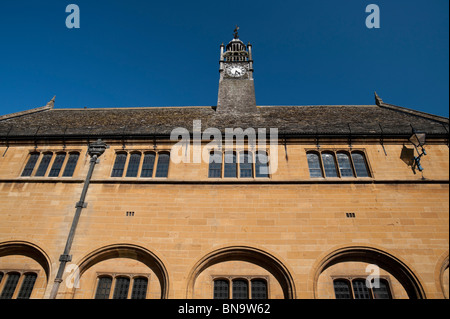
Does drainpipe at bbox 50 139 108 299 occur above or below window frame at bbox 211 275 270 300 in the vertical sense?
above

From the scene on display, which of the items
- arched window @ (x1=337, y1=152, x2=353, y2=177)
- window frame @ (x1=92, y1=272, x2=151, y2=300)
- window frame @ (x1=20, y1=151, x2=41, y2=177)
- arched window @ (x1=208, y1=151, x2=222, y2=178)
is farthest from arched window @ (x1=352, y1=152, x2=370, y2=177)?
window frame @ (x1=20, y1=151, x2=41, y2=177)

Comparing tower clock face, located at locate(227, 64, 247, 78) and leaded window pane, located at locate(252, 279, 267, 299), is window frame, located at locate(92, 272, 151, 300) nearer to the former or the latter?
leaded window pane, located at locate(252, 279, 267, 299)

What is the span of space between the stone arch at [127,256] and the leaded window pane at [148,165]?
3.67 metres

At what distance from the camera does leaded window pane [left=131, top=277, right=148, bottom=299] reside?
10.8m

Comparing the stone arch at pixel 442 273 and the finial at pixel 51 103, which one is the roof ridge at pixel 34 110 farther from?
the stone arch at pixel 442 273

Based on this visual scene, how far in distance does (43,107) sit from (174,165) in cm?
1526

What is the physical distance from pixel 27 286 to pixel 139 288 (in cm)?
445

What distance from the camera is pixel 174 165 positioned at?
13789 mm

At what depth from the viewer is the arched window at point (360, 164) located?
13.3m

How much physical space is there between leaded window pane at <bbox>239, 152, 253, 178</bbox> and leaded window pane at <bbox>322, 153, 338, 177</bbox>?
3.58 metres

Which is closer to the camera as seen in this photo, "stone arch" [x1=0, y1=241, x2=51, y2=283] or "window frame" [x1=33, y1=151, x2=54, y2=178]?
"stone arch" [x1=0, y1=241, x2=51, y2=283]

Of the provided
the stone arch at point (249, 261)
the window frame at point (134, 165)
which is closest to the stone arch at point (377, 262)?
the stone arch at point (249, 261)

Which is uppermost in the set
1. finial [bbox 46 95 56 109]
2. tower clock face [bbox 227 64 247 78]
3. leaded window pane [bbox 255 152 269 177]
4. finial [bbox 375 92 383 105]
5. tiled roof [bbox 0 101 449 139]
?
tower clock face [bbox 227 64 247 78]
